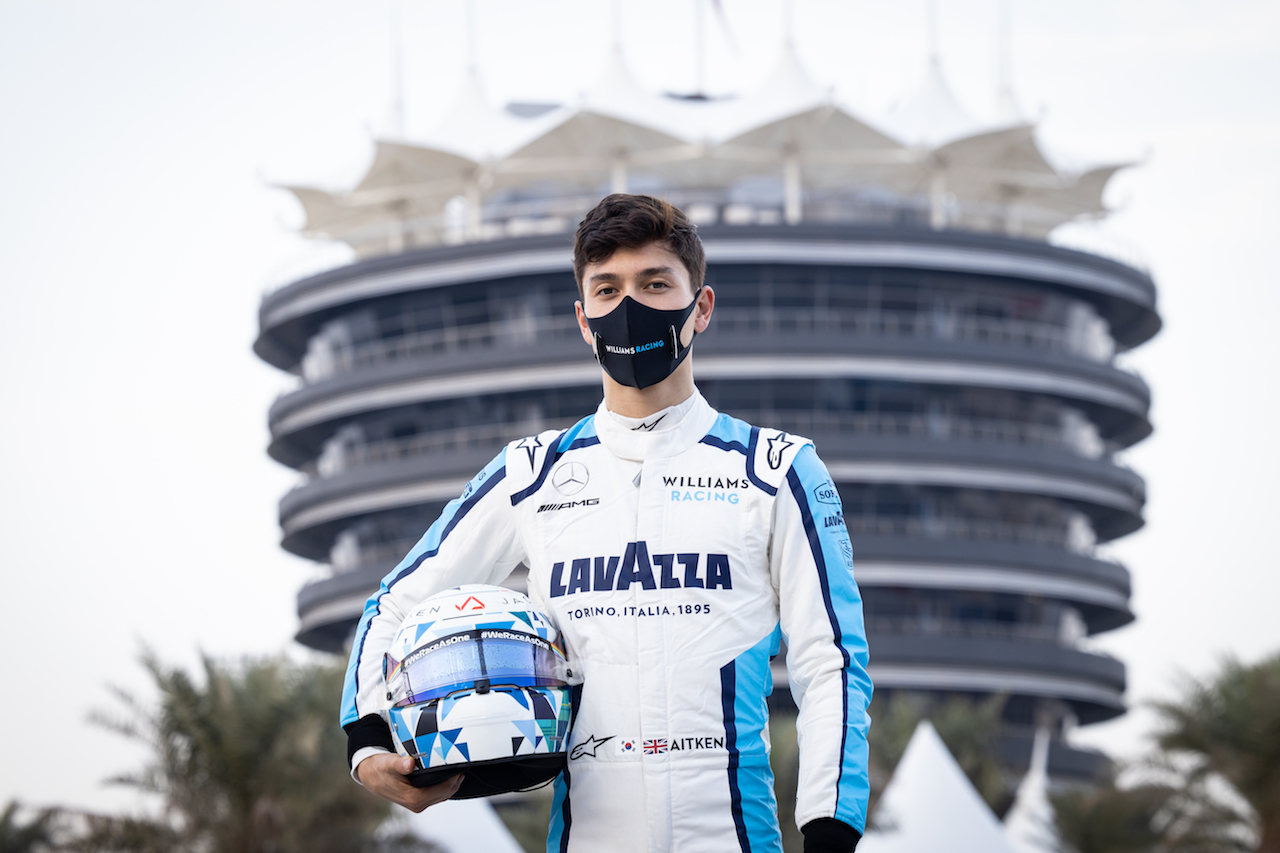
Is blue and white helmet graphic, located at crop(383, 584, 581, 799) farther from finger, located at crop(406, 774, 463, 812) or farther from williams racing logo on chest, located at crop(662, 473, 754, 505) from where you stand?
williams racing logo on chest, located at crop(662, 473, 754, 505)

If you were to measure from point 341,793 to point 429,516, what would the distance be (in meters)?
31.3

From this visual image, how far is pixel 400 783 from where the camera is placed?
4121 millimetres

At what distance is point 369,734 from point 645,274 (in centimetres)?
146

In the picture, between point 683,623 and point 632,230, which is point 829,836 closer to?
point 683,623

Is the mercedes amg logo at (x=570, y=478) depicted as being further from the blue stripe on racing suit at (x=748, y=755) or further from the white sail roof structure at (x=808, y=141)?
the white sail roof structure at (x=808, y=141)

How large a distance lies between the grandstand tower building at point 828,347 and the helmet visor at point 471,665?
49515 millimetres

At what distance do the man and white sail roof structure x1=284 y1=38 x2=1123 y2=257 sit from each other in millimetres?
54347

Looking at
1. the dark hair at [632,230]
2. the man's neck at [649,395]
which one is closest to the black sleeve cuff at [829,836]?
the man's neck at [649,395]

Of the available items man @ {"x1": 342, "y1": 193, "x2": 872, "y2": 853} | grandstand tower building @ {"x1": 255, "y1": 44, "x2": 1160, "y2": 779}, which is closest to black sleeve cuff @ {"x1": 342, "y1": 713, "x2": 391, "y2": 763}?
man @ {"x1": 342, "y1": 193, "x2": 872, "y2": 853}

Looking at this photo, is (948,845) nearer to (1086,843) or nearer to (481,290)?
(1086,843)

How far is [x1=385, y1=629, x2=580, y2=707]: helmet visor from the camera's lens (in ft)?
13.8

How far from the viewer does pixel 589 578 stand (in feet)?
14.5

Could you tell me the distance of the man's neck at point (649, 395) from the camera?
4.58m

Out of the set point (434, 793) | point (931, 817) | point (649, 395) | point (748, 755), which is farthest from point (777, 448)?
point (931, 817)
